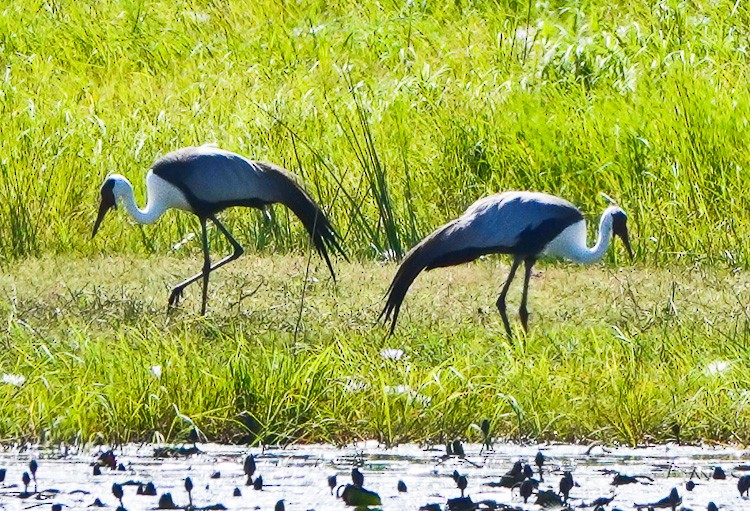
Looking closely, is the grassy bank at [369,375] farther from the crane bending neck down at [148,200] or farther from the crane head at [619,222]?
the crane bending neck down at [148,200]

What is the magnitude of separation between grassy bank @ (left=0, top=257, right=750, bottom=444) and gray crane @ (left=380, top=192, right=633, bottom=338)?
21 centimetres

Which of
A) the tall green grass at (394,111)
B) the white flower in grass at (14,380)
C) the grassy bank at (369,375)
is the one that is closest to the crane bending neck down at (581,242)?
the grassy bank at (369,375)

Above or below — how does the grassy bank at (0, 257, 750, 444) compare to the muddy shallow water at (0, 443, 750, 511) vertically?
above

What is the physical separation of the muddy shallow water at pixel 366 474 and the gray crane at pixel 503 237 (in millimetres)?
1790

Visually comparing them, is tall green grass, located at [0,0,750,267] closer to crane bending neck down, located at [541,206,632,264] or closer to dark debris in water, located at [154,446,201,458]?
crane bending neck down, located at [541,206,632,264]

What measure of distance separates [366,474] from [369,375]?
3.30 ft

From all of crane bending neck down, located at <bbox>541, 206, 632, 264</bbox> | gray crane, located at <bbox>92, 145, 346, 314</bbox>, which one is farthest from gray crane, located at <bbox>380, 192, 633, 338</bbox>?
gray crane, located at <bbox>92, 145, 346, 314</bbox>

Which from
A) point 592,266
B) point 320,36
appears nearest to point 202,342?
point 592,266

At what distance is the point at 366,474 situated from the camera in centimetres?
516

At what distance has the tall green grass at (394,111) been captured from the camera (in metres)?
10.1

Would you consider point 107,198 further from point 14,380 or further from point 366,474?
point 366,474

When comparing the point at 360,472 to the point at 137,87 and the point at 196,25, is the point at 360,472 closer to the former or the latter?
the point at 137,87

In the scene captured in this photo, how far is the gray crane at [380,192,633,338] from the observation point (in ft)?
24.8

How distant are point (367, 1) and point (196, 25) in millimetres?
1449
